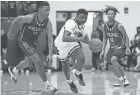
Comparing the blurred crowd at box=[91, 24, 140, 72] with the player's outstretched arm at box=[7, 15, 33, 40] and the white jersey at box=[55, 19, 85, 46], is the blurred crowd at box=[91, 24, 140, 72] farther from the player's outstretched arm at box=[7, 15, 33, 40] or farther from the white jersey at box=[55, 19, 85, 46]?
the player's outstretched arm at box=[7, 15, 33, 40]

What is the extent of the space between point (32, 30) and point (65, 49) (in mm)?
952

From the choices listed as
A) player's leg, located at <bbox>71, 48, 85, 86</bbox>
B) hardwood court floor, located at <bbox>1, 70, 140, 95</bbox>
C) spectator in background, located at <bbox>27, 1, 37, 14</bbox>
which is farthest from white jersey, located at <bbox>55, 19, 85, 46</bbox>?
spectator in background, located at <bbox>27, 1, 37, 14</bbox>

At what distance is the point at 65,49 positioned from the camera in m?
7.44

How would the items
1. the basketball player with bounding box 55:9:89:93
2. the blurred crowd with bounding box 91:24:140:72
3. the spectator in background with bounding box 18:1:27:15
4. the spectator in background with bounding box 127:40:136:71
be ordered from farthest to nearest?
the spectator in background with bounding box 18:1:27:15
the spectator in background with bounding box 127:40:136:71
the blurred crowd with bounding box 91:24:140:72
the basketball player with bounding box 55:9:89:93

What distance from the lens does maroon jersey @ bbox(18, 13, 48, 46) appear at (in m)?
6.69

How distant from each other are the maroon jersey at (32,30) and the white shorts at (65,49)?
2.16ft

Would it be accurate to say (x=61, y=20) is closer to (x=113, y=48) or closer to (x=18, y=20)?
(x=113, y=48)

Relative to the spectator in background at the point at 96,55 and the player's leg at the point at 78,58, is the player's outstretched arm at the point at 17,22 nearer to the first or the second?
the player's leg at the point at 78,58

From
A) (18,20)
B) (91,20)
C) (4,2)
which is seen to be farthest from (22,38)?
(91,20)

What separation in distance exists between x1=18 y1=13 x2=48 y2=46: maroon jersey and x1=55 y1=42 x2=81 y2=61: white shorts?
657mm

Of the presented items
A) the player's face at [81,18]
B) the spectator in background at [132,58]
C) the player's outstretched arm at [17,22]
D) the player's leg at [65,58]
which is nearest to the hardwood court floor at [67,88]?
the player's leg at [65,58]

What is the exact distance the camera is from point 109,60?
8.22m

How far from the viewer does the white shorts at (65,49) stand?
7.34 meters

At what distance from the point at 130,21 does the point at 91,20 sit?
167 centimetres
